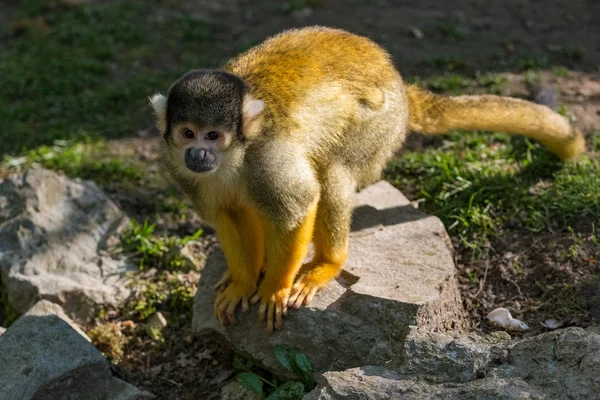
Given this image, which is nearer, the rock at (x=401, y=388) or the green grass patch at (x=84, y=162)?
the rock at (x=401, y=388)

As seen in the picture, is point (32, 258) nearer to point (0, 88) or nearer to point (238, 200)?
point (238, 200)

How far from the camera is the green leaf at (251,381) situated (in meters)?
3.68

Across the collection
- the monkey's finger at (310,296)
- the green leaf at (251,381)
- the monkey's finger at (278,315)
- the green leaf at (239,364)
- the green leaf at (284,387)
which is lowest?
the green leaf at (239,364)

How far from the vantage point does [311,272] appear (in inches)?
160

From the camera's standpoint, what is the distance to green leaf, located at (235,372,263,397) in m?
3.68

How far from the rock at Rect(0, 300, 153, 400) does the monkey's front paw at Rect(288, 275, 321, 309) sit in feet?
2.98

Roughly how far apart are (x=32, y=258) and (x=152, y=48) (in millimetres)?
3405

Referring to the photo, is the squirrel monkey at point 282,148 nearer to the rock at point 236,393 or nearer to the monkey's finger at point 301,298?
the monkey's finger at point 301,298

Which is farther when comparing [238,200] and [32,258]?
[32,258]

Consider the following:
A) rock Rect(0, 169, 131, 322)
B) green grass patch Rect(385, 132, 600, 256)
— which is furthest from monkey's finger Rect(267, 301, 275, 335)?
green grass patch Rect(385, 132, 600, 256)

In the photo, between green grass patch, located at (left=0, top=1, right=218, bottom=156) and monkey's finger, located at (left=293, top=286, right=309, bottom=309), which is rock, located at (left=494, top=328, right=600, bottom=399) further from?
green grass patch, located at (left=0, top=1, right=218, bottom=156)

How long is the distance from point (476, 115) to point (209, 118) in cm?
203

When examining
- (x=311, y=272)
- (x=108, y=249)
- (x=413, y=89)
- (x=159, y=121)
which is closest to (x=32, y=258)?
(x=108, y=249)

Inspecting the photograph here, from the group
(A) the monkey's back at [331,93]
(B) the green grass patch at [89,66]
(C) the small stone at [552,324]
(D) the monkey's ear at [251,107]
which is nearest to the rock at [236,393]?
(A) the monkey's back at [331,93]
